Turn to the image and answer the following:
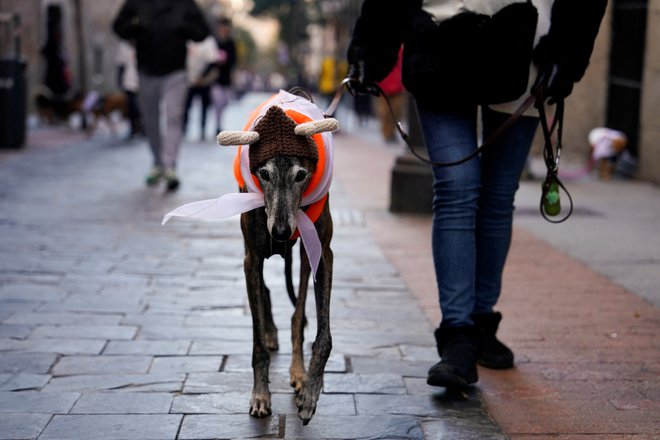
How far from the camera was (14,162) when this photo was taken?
37.8ft

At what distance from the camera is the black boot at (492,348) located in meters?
3.98

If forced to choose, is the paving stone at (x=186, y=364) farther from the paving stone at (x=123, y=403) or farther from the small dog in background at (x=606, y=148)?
the small dog in background at (x=606, y=148)

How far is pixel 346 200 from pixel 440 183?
5.35 metres

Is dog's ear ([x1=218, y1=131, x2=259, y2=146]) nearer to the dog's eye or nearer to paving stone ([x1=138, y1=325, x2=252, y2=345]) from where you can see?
the dog's eye

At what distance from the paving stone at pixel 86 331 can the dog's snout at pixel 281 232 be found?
1550mm

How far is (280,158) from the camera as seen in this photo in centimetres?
311

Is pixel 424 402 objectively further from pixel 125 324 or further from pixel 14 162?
pixel 14 162

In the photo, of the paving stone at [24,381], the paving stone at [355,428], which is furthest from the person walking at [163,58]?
the paving stone at [355,428]

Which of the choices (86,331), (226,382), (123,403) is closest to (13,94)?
(86,331)

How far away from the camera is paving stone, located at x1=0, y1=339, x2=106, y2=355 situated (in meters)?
4.12

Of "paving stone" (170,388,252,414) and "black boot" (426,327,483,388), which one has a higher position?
"black boot" (426,327,483,388)

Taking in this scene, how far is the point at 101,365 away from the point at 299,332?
794 millimetres

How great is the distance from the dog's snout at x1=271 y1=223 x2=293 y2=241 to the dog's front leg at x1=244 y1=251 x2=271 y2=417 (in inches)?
17.5

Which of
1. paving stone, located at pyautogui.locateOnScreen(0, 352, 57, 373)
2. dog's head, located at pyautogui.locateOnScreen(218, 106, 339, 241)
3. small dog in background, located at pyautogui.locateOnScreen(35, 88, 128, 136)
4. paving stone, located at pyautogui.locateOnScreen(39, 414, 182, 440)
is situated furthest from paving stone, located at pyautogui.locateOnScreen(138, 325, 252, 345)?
small dog in background, located at pyautogui.locateOnScreen(35, 88, 128, 136)
